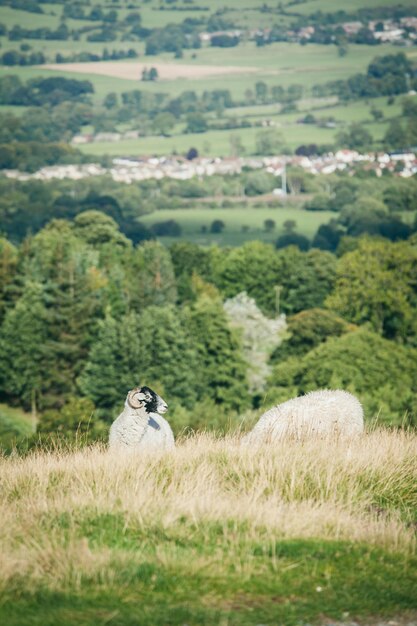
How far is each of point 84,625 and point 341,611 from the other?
2.18 m

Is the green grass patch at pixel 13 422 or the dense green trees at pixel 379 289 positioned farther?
the dense green trees at pixel 379 289

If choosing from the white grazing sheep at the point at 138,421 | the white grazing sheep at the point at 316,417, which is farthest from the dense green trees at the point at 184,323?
the white grazing sheep at the point at 138,421

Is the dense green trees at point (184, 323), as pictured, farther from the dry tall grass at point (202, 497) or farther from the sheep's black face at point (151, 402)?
the dry tall grass at point (202, 497)

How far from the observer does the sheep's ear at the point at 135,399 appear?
709 inches

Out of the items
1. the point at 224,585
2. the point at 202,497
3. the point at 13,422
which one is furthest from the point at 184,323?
the point at 224,585

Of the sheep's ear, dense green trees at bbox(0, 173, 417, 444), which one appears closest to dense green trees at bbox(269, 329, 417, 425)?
dense green trees at bbox(0, 173, 417, 444)

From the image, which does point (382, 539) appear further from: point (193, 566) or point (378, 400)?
point (378, 400)

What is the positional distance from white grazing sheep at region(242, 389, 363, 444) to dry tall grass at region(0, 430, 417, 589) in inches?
54.9

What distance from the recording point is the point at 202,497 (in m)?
13.7

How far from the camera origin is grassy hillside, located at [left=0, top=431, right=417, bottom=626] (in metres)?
11.3

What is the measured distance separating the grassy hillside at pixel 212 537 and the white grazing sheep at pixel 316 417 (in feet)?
6.93

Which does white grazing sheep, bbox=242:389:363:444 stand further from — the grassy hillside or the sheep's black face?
the grassy hillside

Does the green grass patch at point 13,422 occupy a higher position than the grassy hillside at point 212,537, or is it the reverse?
the grassy hillside at point 212,537

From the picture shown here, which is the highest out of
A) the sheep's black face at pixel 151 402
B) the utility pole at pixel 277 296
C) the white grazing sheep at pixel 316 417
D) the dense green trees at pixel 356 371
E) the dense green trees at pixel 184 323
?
the sheep's black face at pixel 151 402
